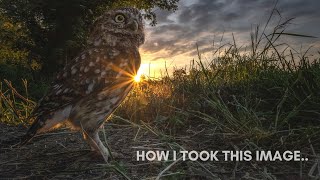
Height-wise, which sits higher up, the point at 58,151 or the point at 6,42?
the point at 6,42

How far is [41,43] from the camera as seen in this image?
75.9 feet

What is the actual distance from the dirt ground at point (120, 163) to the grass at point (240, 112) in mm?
18

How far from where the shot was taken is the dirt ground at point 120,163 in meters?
3.11

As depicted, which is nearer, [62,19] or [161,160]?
[161,160]

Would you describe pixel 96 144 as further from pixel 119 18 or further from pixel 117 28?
pixel 119 18

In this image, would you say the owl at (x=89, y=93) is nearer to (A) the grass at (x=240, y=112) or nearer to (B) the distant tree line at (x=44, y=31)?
(A) the grass at (x=240, y=112)

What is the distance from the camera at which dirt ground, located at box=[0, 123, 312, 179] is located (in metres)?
3.11

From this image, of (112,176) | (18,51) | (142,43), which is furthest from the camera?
(18,51)

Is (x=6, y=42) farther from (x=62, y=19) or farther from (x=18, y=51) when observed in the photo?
(x=62, y=19)

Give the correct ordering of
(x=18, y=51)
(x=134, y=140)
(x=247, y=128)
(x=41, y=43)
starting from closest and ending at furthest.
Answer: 1. (x=247, y=128)
2. (x=134, y=140)
3. (x=41, y=43)
4. (x=18, y=51)

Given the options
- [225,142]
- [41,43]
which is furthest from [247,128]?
[41,43]

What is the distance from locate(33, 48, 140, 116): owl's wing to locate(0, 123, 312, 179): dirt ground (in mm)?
552

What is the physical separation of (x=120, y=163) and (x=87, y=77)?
34.9 inches

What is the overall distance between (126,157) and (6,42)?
24236mm
